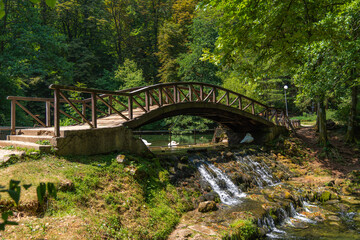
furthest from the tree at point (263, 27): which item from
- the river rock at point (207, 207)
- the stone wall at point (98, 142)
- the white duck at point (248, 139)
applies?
the white duck at point (248, 139)

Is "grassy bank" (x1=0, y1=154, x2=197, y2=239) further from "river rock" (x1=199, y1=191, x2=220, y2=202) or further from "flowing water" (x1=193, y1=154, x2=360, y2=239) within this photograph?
"flowing water" (x1=193, y1=154, x2=360, y2=239)

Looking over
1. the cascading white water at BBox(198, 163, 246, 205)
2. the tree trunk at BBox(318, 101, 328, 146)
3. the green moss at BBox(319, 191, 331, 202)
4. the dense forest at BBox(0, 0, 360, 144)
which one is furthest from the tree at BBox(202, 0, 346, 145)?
the tree trunk at BBox(318, 101, 328, 146)

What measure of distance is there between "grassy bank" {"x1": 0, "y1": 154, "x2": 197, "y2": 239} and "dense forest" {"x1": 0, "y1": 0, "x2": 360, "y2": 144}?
145 inches

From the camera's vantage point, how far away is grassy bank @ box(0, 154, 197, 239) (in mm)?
4453

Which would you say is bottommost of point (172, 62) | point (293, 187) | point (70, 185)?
point (293, 187)

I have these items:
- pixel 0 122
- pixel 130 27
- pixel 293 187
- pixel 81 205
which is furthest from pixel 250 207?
pixel 130 27

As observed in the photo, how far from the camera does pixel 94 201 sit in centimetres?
550

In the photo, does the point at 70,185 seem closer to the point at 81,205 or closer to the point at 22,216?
the point at 81,205

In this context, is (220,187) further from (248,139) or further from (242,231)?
(248,139)

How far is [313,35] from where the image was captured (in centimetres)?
522

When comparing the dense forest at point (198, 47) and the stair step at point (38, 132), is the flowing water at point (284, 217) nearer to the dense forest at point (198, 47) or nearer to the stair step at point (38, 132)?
the dense forest at point (198, 47)

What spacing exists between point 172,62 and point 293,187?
23.5 metres

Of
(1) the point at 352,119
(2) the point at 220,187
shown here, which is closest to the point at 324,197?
(2) the point at 220,187

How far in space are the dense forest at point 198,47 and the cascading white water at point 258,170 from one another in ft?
13.2
